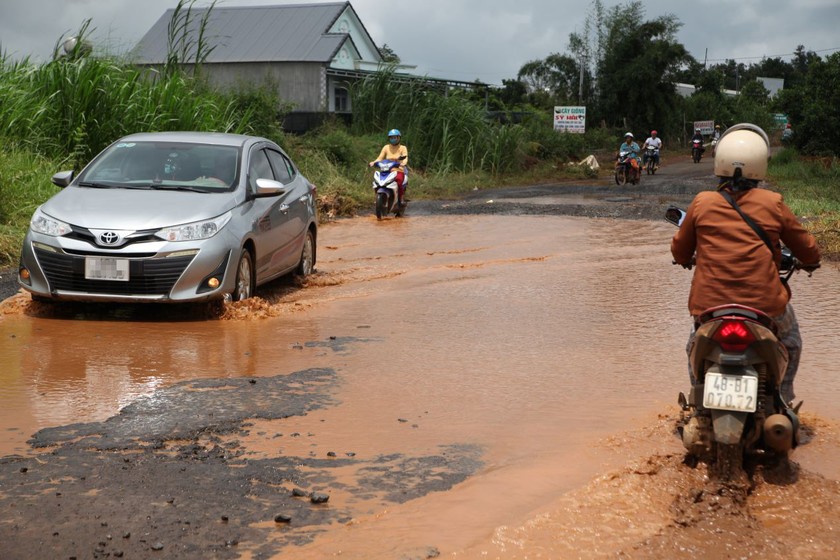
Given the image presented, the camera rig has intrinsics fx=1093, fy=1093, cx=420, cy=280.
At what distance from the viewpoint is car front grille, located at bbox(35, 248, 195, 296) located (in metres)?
8.60

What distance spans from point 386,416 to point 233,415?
85 centimetres

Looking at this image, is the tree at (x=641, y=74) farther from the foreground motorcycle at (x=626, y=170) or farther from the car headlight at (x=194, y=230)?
the car headlight at (x=194, y=230)

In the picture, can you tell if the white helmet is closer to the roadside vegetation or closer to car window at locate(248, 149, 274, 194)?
car window at locate(248, 149, 274, 194)

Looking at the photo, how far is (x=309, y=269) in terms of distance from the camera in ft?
39.2

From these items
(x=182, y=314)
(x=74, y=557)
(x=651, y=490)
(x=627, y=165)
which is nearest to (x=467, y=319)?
(x=182, y=314)

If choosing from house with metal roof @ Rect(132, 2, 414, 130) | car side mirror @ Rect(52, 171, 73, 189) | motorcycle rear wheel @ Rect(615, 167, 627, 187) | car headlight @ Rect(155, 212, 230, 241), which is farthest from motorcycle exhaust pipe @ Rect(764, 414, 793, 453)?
house with metal roof @ Rect(132, 2, 414, 130)

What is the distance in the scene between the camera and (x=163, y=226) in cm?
873

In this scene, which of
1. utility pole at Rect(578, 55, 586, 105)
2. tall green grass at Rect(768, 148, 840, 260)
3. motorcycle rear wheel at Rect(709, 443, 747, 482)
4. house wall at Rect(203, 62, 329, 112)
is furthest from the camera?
utility pole at Rect(578, 55, 586, 105)

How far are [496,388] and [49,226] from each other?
4.16 m

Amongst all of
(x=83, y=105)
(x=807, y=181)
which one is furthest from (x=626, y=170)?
(x=83, y=105)

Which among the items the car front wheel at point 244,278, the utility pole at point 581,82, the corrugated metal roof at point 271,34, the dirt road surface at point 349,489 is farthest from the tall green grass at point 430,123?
the dirt road surface at point 349,489

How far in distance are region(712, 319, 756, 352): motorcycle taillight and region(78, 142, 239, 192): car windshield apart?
5.92m

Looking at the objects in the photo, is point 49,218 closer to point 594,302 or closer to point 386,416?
point 386,416

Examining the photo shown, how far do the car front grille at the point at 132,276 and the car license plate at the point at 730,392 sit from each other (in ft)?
16.6
